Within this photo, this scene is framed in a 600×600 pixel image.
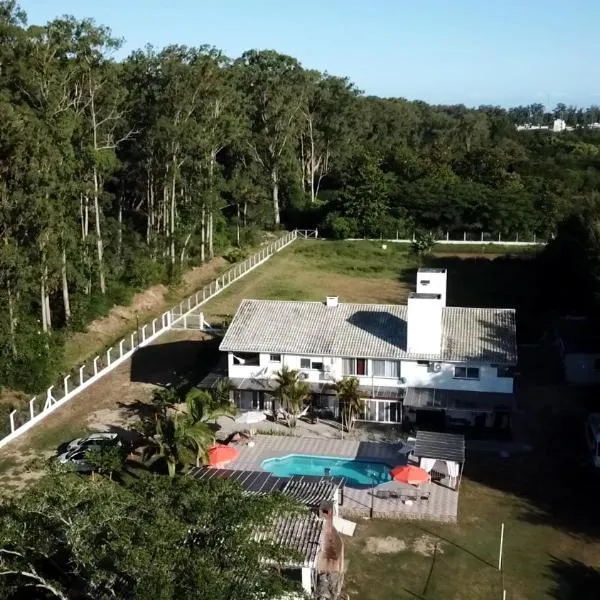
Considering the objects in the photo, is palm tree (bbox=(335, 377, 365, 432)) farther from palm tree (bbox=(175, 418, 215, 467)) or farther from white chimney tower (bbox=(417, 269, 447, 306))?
palm tree (bbox=(175, 418, 215, 467))

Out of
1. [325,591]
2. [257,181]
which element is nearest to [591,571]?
[325,591]

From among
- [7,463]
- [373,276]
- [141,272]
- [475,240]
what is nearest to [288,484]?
[7,463]

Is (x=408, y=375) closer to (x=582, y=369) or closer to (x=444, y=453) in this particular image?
(x=444, y=453)

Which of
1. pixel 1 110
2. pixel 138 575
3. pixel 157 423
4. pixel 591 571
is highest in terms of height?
pixel 1 110

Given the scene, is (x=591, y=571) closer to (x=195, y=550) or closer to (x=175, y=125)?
(x=195, y=550)

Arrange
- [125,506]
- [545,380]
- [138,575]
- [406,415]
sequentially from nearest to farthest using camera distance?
1. [138,575]
2. [125,506]
3. [406,415]
4. [545,380]

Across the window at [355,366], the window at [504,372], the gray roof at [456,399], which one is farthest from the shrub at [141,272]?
the window at [504,372]
